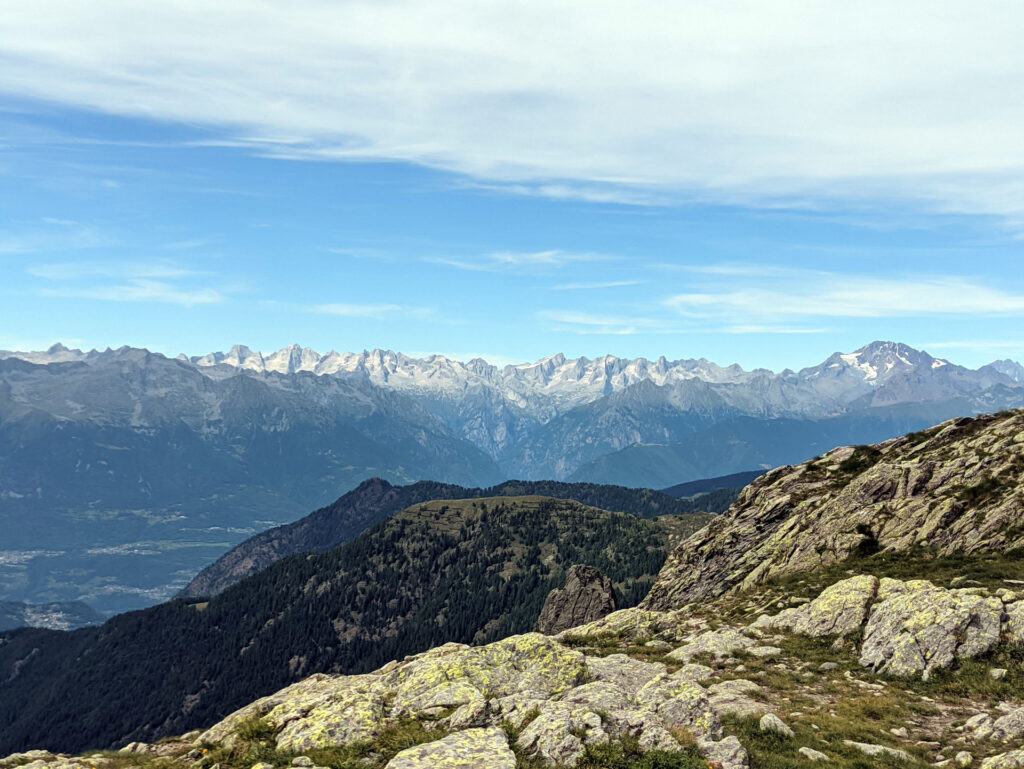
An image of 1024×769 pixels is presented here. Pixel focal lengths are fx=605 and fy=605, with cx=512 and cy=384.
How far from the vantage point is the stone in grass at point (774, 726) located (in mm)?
26328

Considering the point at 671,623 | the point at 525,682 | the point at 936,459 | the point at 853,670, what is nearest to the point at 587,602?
the point at 671,623

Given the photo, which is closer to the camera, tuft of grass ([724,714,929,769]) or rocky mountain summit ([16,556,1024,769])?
tuft of grass ([724,714,929,769])

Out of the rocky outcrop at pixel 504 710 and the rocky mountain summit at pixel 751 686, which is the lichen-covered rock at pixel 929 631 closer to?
the rocky mountain summit at pixel 751 686

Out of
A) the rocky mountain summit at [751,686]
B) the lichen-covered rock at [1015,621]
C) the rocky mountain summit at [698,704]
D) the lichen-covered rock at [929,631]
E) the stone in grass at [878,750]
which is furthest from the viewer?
the lichen-covered rock at [1015,621]

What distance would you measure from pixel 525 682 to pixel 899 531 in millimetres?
49378

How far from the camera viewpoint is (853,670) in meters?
36.9

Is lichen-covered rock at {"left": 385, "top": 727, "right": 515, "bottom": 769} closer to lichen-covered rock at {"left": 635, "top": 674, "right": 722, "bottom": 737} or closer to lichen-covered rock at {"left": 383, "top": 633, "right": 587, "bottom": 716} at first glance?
lichen-covered rock at {"left": 383, "top": 633, "right": 587, "bottom": 716}

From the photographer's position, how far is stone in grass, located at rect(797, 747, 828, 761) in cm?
2403

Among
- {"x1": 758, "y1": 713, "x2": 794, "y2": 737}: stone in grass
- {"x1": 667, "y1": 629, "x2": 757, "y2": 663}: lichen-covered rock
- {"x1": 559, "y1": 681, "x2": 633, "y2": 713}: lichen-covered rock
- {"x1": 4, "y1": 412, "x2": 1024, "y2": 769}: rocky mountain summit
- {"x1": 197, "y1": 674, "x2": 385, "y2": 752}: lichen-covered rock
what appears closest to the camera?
{"x1": 4, "y1": 412, "x2": 1024, "y2": 769}: rocky mountain summit

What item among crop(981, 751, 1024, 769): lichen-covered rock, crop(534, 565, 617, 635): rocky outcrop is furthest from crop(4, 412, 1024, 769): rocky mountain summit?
crop(534, 565, 617, 635): rocky outcrop

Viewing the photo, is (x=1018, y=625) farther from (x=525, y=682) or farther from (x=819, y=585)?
(x=525, y=682)

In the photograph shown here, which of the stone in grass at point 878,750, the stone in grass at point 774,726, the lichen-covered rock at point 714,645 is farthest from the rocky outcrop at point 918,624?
the stone in grass at point 774,726

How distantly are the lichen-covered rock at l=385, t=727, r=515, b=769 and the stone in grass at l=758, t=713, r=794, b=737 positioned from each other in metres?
11.6

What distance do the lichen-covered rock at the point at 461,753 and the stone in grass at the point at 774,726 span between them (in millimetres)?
11629
